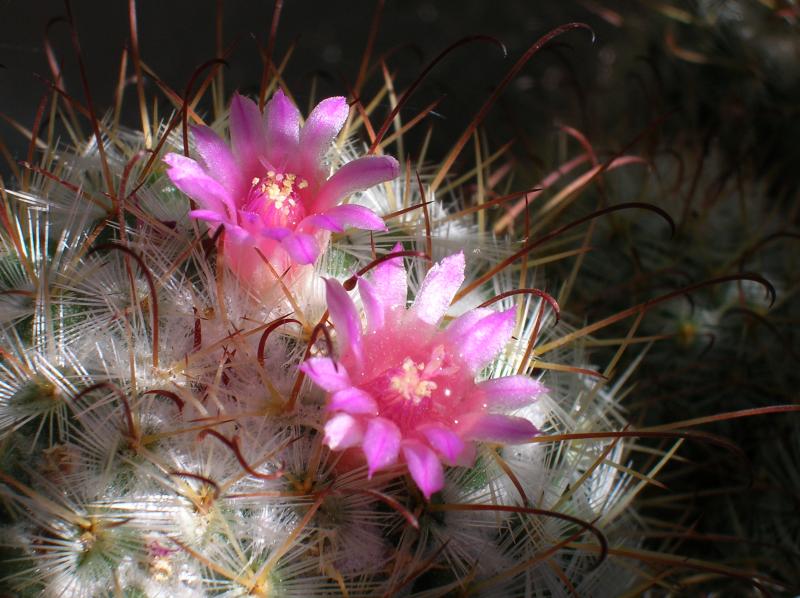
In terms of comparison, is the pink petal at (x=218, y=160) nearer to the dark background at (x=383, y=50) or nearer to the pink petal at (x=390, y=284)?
the pink petal at (x=390, y=284)

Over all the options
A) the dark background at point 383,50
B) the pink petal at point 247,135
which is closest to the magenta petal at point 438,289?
the pink petal at point 247,135

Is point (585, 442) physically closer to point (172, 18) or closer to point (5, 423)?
point (5, 423)

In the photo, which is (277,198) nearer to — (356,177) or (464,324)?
(356,177)

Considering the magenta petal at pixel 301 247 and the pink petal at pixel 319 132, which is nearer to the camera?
the magenta petal at pixel 301 247

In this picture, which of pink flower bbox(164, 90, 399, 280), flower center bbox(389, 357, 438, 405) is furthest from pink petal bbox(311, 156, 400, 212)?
flower center bbox(389, 357, 438, 405)

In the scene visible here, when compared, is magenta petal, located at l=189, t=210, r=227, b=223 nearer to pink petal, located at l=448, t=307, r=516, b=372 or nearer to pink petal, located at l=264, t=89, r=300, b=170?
pink petal, located at l=264, t=89, r=300, b=170
